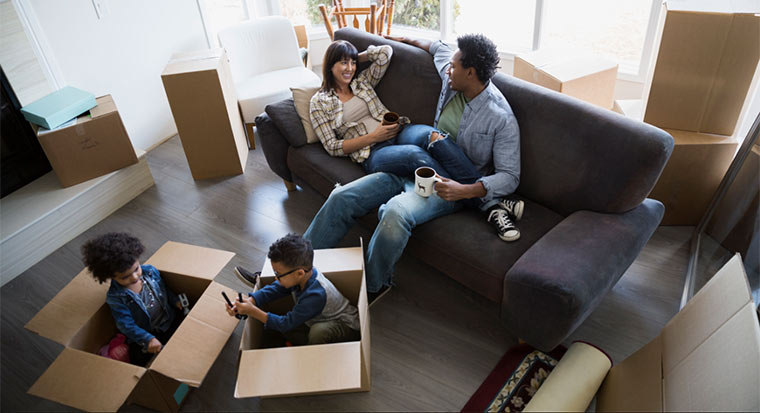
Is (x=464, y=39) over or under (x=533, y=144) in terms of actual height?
over

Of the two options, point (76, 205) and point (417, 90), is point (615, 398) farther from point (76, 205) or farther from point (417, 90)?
point (76, 205)

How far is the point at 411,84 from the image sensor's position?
2533 mm

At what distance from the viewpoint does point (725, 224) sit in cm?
206

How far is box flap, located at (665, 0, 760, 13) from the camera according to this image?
2.01m

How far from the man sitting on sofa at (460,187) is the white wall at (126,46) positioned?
6.37 ft

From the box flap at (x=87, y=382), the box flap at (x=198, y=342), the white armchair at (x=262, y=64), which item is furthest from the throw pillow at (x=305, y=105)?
the box flap at (x=87, y=382)

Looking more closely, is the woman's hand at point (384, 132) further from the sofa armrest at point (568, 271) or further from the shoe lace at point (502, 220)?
the sofa armrest at point (568, 271)

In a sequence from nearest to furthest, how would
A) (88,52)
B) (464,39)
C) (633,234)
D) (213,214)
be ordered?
(633,234) < (464,39) < (213,214) < (88,52)

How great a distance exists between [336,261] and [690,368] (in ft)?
3.96

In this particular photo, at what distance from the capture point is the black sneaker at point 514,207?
1996 millimetres

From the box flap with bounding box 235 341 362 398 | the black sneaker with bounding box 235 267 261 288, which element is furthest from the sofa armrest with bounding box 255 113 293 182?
the box flap with bounding box 235 341 362 398

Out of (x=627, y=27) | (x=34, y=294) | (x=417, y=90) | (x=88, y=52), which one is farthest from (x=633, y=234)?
(x=88, y=52)

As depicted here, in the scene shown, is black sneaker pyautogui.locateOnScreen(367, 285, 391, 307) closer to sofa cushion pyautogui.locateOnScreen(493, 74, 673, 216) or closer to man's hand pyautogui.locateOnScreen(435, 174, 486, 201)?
man's hand pyautogui.locateOnScreen(435, 174, 486, 201)

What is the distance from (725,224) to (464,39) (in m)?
1.40
